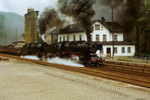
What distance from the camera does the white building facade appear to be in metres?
32.0

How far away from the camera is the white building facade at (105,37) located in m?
32.0

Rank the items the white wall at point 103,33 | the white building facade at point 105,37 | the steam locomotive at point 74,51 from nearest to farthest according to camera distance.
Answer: the steam locomotive at point 74,51, the white building facade at point 105,37, the white wall at point 103,33

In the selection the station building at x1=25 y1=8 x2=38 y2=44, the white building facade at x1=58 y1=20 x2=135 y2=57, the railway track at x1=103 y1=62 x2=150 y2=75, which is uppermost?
the station building at x1=25 y1=8 x2=38 y2=44

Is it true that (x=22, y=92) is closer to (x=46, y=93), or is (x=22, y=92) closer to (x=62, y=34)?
(x=46, y=93)

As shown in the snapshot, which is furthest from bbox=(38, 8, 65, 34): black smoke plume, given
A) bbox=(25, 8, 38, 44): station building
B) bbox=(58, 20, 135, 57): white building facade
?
bbox=(25, 8, 38, 44): station building

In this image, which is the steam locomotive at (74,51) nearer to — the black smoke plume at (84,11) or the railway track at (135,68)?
the railway track at (135,68)

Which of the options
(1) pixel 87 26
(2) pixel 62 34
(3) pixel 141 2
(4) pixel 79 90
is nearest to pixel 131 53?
(3) pixel 141 2

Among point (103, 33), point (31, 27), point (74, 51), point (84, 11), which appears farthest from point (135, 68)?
point (31, 27)

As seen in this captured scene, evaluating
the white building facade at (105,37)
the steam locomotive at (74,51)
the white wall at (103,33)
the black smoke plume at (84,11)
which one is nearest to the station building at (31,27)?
the white building facade at (105,37)

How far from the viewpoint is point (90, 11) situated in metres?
18.3

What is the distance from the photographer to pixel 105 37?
34844 mm

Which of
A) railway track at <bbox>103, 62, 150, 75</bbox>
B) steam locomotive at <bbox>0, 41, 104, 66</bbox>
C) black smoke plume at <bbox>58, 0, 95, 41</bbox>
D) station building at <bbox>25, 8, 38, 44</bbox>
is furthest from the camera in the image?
station building at <bbox>25, 8, 38, 44</bbox>

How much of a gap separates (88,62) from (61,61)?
3.77 m

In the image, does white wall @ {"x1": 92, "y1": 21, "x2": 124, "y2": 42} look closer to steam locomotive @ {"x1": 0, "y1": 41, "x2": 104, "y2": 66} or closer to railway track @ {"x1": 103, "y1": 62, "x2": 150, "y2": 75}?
steam locomotive @ {"x1": 0, "y1": 41, "x2": 104, "y2": 66}
